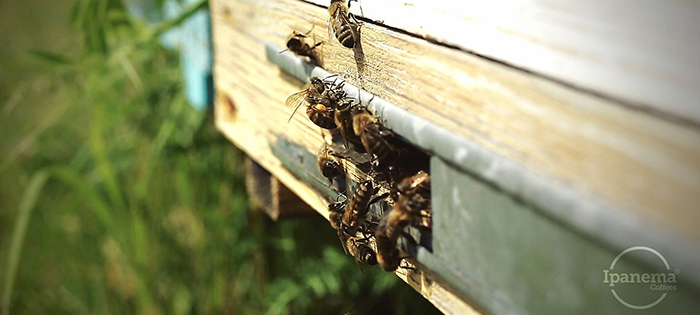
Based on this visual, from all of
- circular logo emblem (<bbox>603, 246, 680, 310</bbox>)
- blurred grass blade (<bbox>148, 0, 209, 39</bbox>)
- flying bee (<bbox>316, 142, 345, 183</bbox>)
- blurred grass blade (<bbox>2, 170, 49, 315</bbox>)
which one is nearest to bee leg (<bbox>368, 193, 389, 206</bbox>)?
flying bee (<bbox>316, 142, 345, 183</bbox>)

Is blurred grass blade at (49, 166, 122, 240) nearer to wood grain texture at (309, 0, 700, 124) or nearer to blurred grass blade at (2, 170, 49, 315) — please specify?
blurred grass blade at (2, 170, 49, 315)

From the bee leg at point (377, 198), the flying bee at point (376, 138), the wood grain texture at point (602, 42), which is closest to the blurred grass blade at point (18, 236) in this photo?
the bee leg at point (377, 198)

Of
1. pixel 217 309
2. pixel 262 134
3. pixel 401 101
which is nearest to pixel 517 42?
pixel 401 101

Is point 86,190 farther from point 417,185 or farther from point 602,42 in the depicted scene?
point 602,42

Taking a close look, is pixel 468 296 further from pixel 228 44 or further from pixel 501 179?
pixel 228 44

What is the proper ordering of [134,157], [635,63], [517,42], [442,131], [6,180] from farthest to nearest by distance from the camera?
[6,180] < [134,157] < [442,131] < [517,42] < [635,63]

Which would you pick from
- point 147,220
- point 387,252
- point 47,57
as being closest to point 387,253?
point 387,252
